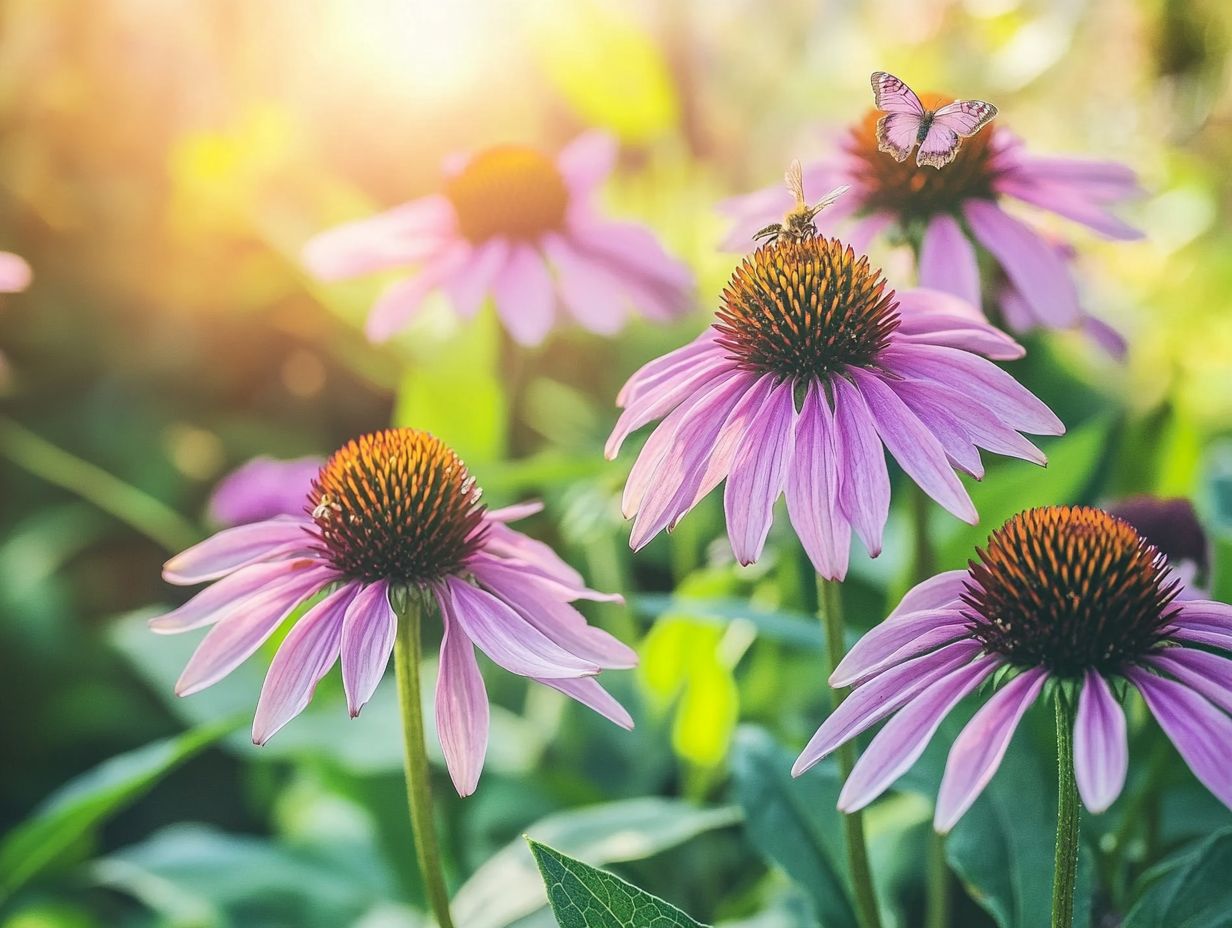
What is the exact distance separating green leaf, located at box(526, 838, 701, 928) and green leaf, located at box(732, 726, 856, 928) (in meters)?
0.15

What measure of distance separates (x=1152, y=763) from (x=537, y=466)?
435mm

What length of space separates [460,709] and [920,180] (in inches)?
15.2

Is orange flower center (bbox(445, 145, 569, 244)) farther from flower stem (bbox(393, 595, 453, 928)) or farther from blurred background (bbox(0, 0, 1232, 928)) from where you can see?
flower stem (bbox(393, 595, 453, 928))

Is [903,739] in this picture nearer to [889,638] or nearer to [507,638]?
[889,638]

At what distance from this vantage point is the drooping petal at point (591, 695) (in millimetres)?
467

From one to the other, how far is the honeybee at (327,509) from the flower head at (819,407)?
14 centimetres

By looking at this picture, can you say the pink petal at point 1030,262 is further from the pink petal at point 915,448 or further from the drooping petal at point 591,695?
the drooping petal at point 591,695

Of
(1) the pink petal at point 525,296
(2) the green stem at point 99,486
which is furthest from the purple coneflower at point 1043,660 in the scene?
(2) the green stem at point 99,486

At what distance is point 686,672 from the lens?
923 millimetres

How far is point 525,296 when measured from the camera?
34.8 inches

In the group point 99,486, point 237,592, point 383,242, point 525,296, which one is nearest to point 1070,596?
point 237,592

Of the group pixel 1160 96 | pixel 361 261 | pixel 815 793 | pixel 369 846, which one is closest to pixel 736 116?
pixel 1160 96

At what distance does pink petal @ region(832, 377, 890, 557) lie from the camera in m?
0.44

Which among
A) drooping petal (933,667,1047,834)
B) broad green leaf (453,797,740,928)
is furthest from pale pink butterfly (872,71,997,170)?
broad green leaf (453,797,740,928)
